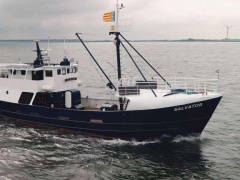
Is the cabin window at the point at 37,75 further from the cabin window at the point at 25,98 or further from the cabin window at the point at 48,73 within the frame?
the cabin window at the point at 25,98

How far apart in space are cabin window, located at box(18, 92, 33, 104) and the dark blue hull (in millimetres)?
3077

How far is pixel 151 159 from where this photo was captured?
18.4m

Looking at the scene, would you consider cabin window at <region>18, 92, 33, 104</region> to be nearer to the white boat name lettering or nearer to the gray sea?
the gray sea

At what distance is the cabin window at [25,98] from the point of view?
24688 mm

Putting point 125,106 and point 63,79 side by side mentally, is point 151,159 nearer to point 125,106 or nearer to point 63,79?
point 125,106

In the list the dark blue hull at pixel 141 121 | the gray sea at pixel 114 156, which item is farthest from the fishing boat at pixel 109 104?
the gray sea at pixel 114 156

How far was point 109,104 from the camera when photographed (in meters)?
22.2

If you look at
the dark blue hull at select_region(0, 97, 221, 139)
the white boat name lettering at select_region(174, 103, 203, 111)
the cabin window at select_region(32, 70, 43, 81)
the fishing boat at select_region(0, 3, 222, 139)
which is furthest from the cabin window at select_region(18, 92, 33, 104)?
the white boat name lettering at select_region(174, 103, 203, 111)

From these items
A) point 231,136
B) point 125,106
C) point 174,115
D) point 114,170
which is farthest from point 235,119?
point 114,170

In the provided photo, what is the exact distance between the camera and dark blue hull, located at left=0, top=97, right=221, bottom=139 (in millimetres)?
20266

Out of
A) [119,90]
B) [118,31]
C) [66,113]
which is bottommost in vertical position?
[66,113]

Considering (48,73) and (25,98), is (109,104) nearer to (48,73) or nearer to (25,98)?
(48,73)

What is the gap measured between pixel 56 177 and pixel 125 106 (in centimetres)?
788

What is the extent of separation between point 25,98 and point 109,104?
26.4ft
